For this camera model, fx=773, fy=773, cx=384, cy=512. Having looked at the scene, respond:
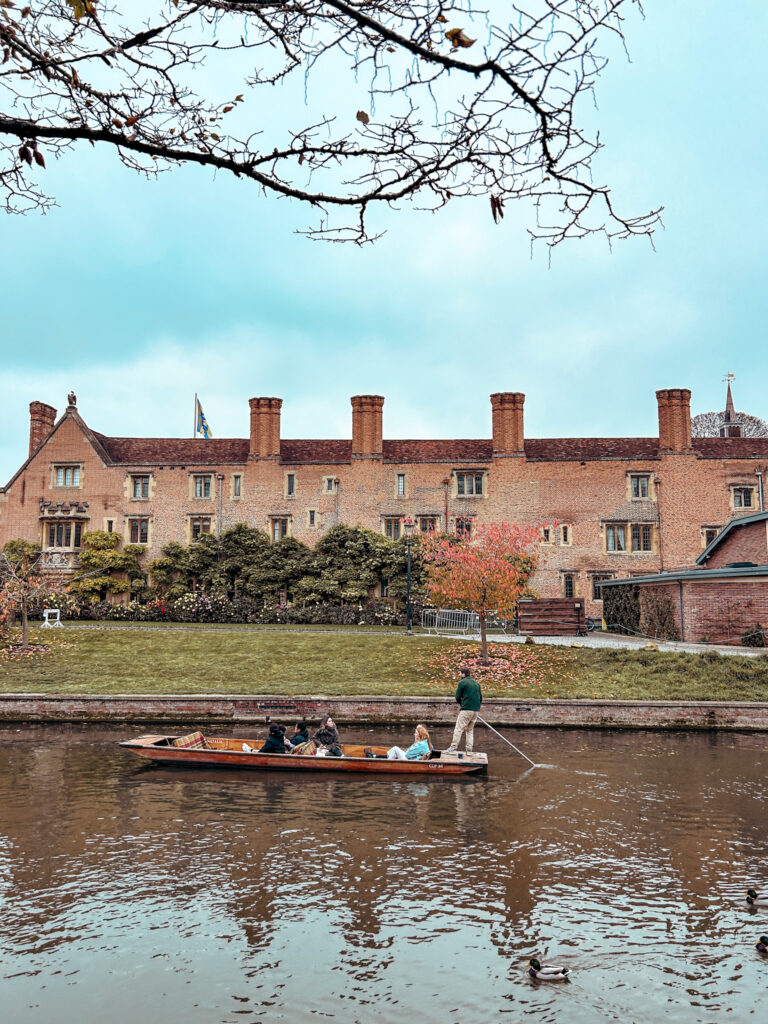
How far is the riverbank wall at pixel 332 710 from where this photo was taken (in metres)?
19.2

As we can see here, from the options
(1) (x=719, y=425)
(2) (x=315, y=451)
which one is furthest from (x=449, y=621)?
(1) (x=719, y=425)

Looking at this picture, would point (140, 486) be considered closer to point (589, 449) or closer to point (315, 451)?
point (315, 451)

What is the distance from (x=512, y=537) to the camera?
91.6 ft

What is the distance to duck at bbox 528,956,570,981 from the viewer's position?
663 cm

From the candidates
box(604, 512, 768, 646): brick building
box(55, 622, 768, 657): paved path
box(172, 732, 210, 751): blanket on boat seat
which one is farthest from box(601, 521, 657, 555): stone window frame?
box(172, 732, 210, 751): blanket on boat seat

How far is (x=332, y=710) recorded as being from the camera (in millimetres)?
19672

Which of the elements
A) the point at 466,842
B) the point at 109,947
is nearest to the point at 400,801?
the point at 466,842

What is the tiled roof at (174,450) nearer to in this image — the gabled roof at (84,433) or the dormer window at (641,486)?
the gabled roof at (84,433)

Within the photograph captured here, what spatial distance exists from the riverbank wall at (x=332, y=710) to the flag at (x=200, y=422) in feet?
101

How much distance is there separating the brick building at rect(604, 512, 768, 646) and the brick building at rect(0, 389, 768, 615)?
314 inches

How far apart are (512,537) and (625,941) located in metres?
20.9

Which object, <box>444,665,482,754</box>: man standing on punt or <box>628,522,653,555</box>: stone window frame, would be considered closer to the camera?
<box>444,665,482,754</box>: man standing on punt

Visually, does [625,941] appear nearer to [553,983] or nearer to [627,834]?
[553,983]

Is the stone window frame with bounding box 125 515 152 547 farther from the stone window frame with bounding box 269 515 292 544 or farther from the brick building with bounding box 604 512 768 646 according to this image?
the brick building with bounding box 604 512 768 646
